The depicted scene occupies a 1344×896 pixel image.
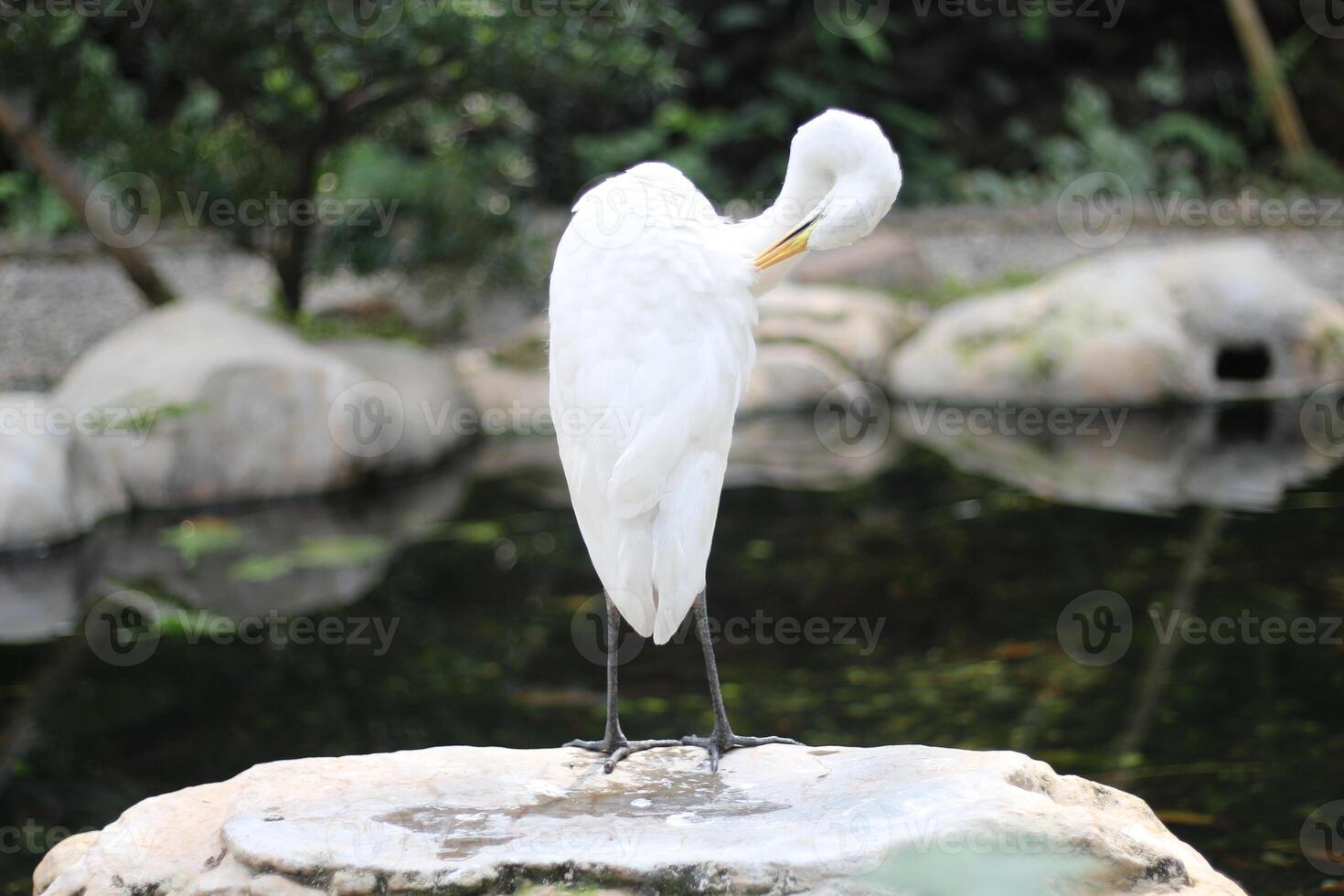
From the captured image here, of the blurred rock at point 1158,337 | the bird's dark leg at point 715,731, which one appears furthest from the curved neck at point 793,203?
the blurred rock at point 1158,337

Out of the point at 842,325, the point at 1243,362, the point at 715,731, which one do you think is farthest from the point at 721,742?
the point at 1243,362

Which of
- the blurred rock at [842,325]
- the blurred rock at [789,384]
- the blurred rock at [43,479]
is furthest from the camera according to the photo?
the blurred rock at [842,325]

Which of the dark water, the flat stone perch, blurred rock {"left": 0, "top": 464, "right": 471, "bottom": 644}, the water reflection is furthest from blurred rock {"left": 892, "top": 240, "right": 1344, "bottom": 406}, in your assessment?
the flat stone perch

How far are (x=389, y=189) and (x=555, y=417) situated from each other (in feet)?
25.5

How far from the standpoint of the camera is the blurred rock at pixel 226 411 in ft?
26.8

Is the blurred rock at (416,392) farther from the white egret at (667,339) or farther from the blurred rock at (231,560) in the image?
the white egret at (667,339)

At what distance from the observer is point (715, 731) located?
370 cm

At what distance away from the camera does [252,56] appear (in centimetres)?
941

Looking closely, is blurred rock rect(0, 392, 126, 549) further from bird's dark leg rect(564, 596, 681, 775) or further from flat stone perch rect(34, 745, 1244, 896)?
bird's dark leg rect(564, 596, 681, 775)

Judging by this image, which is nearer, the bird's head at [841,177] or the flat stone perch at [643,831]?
the flat stone perch at [643,831]

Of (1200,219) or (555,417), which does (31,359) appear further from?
(1200,219)

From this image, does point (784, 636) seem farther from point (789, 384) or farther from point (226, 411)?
point (789, 384)

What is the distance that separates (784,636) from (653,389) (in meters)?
2.98

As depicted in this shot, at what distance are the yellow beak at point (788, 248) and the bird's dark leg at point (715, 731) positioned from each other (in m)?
0.88
